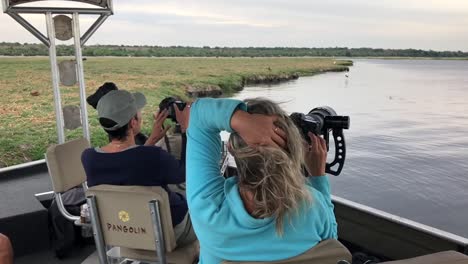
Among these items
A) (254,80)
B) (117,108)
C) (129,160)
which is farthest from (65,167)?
(254,80)

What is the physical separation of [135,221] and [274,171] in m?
0.97

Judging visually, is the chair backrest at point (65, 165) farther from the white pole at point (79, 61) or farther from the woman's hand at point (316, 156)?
the woman's hand at point (316, 156)

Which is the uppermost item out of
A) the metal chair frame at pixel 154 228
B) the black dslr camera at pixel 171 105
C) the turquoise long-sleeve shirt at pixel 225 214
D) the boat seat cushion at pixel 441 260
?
the black dslr camera at pixel 171 105

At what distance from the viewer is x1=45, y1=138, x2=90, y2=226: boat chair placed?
2.45 metres

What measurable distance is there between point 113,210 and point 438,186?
12.0 m

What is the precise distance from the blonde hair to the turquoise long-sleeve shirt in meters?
0.03

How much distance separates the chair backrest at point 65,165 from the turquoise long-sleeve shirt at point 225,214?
158 centimetres

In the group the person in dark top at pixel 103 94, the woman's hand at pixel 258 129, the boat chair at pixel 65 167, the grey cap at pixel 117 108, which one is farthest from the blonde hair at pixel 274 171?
the person in dark top at pixel 103 94

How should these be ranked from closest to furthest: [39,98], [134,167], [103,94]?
[134,167] → [103,94] → [39,98]

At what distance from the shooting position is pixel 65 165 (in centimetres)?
253

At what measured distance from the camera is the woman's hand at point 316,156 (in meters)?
1.16

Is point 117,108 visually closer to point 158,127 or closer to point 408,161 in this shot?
point 158,127

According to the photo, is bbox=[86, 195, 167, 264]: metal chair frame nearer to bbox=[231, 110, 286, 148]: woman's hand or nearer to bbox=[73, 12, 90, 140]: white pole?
bbox=[231, 110, 286, 148]: woman's hand

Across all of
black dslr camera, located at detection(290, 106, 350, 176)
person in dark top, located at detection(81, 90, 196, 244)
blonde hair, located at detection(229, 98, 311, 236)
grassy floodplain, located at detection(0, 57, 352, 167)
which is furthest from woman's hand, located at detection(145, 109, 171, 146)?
grassy floodplain, located at detection(0, 57, 352, 167)
